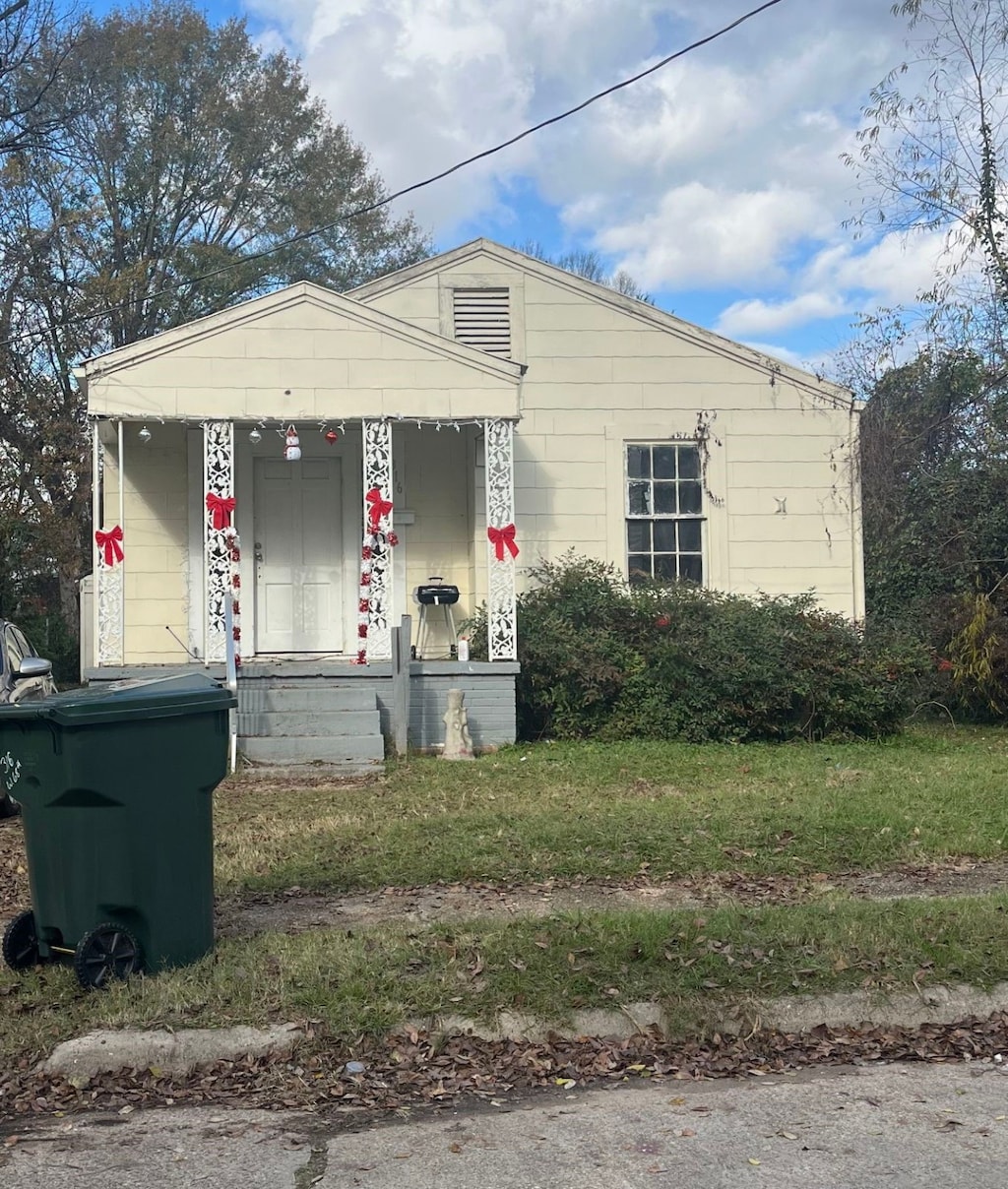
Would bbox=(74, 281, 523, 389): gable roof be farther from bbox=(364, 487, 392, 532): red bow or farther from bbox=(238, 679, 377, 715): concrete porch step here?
bbox=(238, 679, 377, 715): concrete porch step

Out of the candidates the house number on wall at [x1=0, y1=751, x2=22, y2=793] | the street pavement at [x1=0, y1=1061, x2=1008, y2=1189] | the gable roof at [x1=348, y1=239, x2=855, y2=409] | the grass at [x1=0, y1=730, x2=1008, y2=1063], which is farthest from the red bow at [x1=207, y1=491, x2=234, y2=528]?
the street pavement at [x1=0, y1=1061, x2=1008, y2=1189]

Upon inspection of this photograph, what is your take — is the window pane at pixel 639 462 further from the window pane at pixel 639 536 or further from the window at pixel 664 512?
A: the window pane at pixel 639 536

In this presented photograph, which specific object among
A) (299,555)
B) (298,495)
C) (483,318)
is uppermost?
(483,318)

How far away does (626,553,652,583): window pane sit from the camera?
14219 millimetres

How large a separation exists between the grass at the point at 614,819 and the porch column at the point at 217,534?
2.04 metres

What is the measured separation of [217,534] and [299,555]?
6.37ft

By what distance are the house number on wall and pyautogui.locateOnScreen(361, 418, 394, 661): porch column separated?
7221 millimetres

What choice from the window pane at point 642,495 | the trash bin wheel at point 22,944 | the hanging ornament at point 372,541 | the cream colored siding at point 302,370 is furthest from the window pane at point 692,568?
the trash bin wheel at point 22,944

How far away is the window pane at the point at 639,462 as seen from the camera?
14.3m

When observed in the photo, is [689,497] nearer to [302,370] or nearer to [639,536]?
[639,536]

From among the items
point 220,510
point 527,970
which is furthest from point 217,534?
point 527,970

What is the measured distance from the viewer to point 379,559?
1227cm

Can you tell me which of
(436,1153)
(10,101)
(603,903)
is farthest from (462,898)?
(10,101)

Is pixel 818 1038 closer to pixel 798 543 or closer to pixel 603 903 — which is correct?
pixel 603 903
